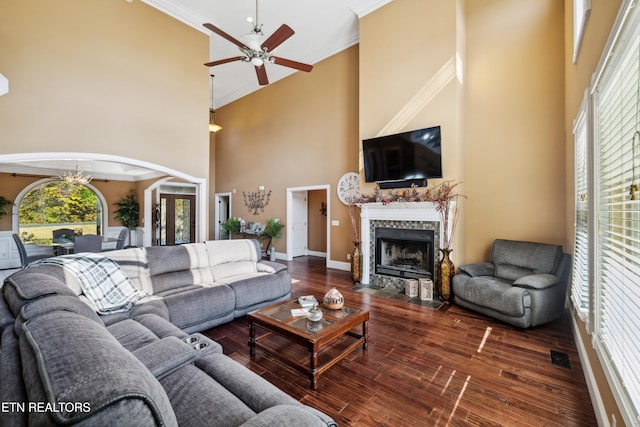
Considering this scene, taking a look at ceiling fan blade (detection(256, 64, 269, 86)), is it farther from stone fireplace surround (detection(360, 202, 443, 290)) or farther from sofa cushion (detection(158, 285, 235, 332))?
sofa cushion (detection(158, 285, 235, 332))

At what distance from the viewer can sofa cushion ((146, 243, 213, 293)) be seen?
10.2 ft

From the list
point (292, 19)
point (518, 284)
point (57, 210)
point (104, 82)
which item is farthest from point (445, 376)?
point (57, 210)

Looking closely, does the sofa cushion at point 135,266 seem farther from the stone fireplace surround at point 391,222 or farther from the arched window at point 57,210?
the arched window at point 57,210

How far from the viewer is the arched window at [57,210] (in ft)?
23.7

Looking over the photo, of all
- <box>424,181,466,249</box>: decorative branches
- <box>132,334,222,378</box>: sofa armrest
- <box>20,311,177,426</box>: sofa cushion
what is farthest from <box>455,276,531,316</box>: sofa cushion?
<box>20,311,177,426</box>: sofa cushion

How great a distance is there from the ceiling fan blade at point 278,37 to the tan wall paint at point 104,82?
257 centimetres

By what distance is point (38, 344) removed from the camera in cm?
82

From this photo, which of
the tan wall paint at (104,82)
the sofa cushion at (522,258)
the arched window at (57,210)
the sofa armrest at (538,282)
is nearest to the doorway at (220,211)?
the arched window at (57,210)

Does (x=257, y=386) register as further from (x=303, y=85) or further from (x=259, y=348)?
(x=303, y=85)

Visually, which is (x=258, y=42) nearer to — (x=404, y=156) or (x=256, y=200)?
(x=404, y=156)

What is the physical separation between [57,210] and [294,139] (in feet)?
22.6

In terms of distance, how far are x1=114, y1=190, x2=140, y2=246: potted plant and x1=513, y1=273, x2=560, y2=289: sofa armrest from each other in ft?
32.0

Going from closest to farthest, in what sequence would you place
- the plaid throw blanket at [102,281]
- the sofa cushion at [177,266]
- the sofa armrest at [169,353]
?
the sofa armrest at [169,353]
the plaid throw blanket at [102,281]
the sofa cushion at [177,266]

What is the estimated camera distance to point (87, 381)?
67 cm
